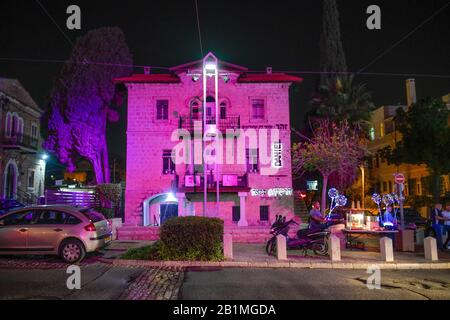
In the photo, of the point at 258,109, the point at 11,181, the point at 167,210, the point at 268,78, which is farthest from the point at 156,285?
the point at 11,181

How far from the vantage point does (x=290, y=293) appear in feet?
24.7

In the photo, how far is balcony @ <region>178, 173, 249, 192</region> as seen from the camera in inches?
905

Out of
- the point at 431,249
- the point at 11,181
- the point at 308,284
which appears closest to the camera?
the point at 308,284

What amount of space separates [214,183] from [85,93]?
1365cm

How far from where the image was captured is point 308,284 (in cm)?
845

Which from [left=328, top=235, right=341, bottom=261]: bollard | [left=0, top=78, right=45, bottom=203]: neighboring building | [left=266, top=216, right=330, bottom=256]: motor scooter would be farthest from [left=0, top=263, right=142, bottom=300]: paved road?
[left=0, top=78, right=45, bottom=203]: neighboring building

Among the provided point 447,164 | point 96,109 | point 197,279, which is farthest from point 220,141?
point 197,279

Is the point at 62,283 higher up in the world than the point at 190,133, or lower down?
lower down

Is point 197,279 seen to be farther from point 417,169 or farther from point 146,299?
point 417,169

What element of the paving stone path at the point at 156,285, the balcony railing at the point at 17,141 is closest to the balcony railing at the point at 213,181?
the paving stone path at the point at 156,285

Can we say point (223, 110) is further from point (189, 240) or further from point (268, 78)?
point (189, 240)

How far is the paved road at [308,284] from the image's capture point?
24.2 feet

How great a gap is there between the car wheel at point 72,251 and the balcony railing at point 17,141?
68.8ft

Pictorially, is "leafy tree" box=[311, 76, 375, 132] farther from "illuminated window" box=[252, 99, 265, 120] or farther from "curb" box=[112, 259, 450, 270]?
"curb" box=[112, 259, 450, 270]
